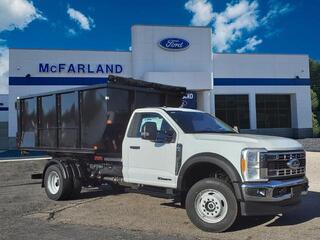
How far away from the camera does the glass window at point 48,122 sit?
11805 mm

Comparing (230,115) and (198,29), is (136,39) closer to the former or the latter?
(198,29)

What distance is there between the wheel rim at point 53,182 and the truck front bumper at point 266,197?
18.6 ft

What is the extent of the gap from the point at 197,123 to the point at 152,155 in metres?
1.14

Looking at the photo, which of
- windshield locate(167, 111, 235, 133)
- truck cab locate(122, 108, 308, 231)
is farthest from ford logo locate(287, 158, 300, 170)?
windshield locate(167, 111, 235, 133)

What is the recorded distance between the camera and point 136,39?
3484 cm

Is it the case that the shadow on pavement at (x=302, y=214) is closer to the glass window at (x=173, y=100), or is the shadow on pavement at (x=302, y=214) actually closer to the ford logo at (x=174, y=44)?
the glass window at (x=173, y=100)

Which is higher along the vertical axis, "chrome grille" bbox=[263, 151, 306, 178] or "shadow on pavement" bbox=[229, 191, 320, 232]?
"chrome grille" bbox=[263, 151, 306, 178]

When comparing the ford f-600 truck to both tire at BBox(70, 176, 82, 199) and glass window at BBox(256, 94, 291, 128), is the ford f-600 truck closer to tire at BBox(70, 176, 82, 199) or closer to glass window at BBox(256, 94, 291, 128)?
tire at BBox(70, 176, 82, 199)

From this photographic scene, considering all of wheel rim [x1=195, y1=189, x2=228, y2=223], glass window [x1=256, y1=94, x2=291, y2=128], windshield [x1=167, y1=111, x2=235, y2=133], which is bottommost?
wheel rim [x1=195, y1=189, x2=228, y2=223]

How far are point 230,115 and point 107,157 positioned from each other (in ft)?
99.2

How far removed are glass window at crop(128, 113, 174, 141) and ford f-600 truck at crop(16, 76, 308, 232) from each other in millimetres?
21

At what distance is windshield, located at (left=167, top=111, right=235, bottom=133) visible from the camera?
884cm

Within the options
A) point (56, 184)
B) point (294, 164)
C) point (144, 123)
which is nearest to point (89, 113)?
point (144, 123)

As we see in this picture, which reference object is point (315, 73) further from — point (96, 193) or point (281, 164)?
point (281, 164)
